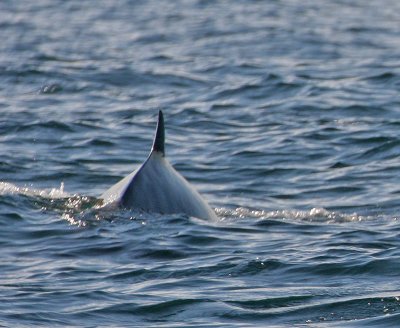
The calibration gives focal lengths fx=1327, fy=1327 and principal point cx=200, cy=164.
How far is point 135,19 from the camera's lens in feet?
93.1

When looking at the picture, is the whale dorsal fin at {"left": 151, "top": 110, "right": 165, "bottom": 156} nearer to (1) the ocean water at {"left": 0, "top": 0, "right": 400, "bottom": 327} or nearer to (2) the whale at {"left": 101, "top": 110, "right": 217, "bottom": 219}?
(2) the whale at {"left": 101, "top": 110, "right": 217, "bottom": 219}

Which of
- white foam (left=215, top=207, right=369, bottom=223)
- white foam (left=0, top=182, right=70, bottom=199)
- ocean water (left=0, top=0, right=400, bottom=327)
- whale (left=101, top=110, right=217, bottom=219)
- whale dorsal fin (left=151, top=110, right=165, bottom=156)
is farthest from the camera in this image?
white foam (left=0, top=182, right=70, bottom=199)

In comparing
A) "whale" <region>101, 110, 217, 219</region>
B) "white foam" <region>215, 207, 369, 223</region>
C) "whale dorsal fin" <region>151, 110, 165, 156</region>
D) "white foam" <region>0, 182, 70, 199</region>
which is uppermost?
"whale dorsal fin" <region>151, 110, 165, 156</region>

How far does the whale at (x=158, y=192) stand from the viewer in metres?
11.8

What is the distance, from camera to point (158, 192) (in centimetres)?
1192

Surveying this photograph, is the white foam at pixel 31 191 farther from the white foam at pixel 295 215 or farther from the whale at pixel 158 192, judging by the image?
the white foam at pixel 295 215

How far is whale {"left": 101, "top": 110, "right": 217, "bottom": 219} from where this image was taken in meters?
11.8

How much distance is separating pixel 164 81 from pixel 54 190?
7.59m

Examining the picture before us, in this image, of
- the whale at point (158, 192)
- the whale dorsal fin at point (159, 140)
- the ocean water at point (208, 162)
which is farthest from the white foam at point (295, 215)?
the whale dorsal fin at point (159, 140)

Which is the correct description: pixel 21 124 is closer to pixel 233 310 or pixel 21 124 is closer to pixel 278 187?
pixel 278 187

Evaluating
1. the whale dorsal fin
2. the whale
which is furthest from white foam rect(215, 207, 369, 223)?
the whale dorsal fin

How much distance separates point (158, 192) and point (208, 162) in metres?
3.57

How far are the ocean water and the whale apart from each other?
0.17m

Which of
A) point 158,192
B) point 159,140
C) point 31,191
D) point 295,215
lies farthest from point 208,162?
point 158,192
